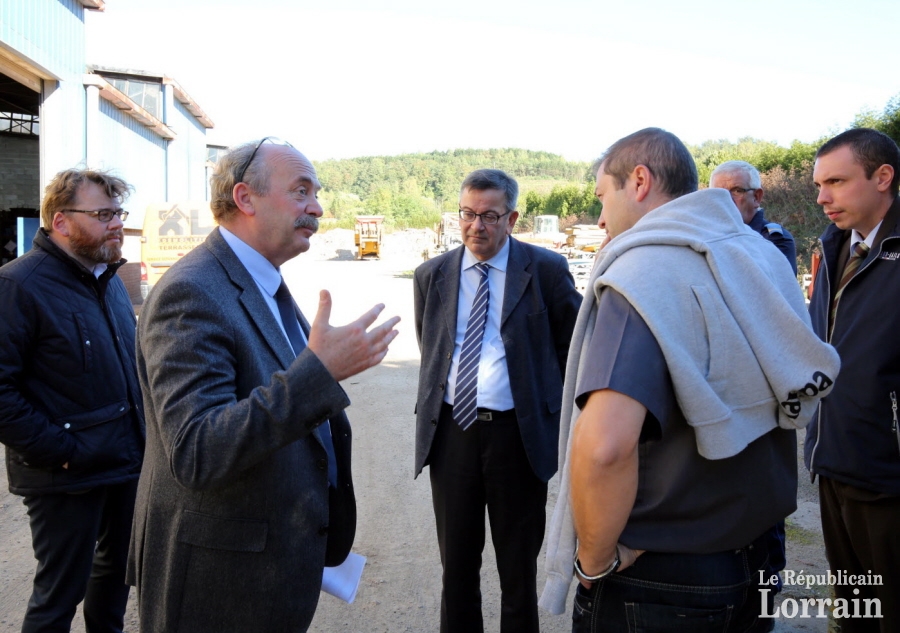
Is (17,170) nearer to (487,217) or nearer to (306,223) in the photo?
(487,217)

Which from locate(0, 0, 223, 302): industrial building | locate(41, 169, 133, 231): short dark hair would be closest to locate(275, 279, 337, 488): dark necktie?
locate(41, 169, 133, 231): short dark hair

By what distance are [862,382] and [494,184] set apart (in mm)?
1870

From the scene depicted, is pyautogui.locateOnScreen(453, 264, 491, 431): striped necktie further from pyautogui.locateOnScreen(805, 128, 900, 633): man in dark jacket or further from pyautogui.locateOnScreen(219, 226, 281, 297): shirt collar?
pyautogui.locateOnScreen(805, 128, 900, 633): man in dark jacket

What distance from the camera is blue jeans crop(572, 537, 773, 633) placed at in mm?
1830

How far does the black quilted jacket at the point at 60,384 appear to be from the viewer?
A: 2.86m

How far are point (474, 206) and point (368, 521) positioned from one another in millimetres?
2621

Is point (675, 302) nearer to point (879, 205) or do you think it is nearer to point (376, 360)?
point (376, 360)

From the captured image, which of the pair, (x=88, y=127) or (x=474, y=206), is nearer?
(x=474, y=206)

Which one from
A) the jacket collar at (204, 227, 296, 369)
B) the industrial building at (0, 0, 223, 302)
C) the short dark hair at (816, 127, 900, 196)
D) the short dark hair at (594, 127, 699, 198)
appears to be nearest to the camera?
the short dark hair at (594, 127, 699, 198)

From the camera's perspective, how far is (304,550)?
6.80ft

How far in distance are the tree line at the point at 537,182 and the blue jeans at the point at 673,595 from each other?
113 cm

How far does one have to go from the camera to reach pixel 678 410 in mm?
1828

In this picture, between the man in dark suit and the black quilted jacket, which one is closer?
the black quilted jacket

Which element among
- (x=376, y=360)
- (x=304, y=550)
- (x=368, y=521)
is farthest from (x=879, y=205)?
(x=368, y=521)
